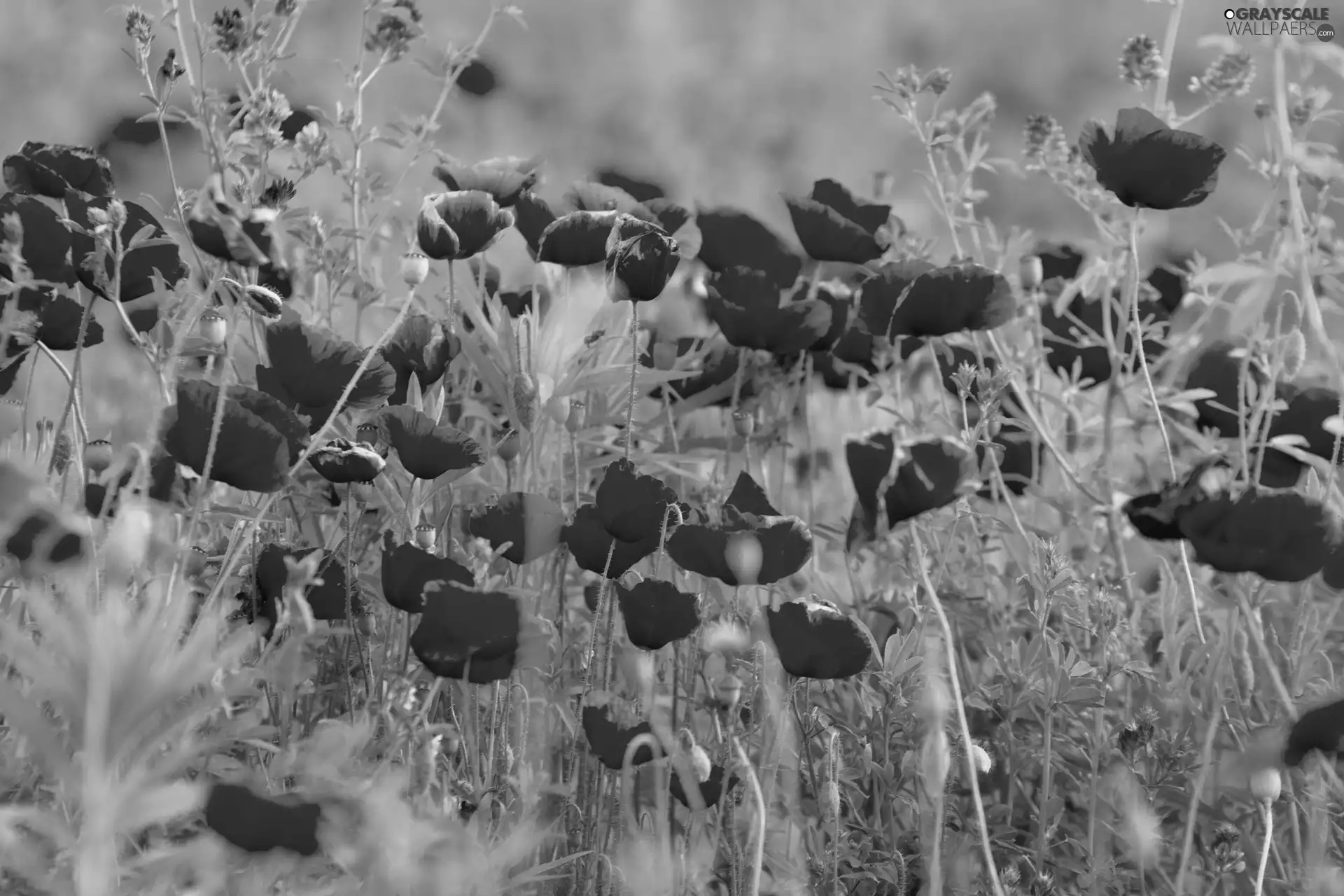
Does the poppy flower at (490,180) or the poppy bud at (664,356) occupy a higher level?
the poppy flower at (490,180)

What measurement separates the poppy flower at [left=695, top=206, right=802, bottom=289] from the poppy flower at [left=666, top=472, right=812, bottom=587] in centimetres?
53

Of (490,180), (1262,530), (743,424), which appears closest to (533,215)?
(490,180)

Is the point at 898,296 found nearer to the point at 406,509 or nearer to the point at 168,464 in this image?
the point at 406,509

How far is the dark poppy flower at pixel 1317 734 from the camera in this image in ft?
3.10

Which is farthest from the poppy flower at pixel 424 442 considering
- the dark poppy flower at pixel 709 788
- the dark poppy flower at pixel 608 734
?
the dark poppy flower at pixel 709 788

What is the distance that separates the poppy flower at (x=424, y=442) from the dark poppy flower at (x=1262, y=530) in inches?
22.0

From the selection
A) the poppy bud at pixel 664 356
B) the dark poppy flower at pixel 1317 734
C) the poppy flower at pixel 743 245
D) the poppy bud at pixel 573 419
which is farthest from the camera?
the poppy bud at pixel 664 356

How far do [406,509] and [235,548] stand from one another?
0.15m

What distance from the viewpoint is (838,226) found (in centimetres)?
157

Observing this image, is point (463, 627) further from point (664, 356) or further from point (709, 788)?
point (664, 356)

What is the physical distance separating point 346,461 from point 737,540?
32 cm

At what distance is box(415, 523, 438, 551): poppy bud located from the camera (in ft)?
3.74

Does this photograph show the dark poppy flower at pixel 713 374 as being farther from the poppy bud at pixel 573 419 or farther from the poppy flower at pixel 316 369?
the poppy flower at pixel 316 369

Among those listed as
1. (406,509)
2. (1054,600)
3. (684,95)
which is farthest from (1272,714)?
(684,95)
